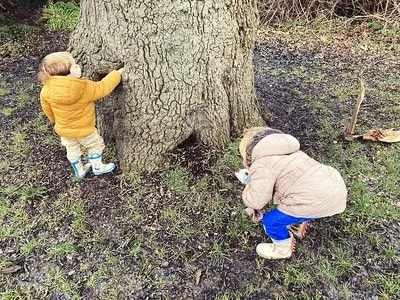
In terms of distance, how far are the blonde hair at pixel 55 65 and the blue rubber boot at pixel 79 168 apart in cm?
74

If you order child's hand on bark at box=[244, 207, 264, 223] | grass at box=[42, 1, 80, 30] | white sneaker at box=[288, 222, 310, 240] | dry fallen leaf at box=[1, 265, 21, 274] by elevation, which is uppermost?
grass at box=[42, 1, 80, 30]

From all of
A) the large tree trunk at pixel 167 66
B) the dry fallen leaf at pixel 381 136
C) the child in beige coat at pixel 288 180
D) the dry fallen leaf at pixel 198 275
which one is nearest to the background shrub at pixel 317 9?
the dry fallen leaf at pixel 381 136

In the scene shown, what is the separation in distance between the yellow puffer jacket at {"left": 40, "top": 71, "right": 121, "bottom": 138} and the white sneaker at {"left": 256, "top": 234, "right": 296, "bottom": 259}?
1492 mm

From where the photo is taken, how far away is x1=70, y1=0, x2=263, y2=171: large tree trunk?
2.80 m

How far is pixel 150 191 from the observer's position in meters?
3.25

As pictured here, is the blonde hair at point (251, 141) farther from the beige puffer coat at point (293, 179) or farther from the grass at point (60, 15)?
the grass at point (60, 15)

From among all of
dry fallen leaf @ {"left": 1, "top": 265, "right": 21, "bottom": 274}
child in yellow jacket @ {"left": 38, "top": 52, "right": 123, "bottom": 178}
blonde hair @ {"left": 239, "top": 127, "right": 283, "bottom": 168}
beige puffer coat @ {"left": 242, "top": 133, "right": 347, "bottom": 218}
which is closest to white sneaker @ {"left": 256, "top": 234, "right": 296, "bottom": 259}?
beige puffer coat @ {"left": 242, "top": 133, "right": 347, "bottom": 218}

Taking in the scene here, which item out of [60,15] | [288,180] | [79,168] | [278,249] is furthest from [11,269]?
[60,15]

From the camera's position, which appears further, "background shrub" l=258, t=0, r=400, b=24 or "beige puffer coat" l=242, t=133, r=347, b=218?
"background shrub" l=258, t=0, r=400, b=24

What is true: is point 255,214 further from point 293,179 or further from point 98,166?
point 98,166

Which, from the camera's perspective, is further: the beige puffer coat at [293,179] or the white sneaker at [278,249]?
the white sneaker at [278,249]

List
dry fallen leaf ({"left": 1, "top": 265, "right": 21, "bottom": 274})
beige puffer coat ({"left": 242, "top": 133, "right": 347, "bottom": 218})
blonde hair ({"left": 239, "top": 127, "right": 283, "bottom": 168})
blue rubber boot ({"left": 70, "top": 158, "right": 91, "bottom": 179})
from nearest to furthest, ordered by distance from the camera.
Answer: beige puffer coat ({"left": 242, "top": 133, "right": 347, "bottom": 218}) < blonde hair ({"left": 239, "top": 127, "right": 283, "bottom": 168}) < dry fallen leaf ({"left": 1, "top": 265, "right": 21, "bottom": 274}) < blue rubber boot ({"left": 70, "top": 158, "right": 91, "bottom": 179})

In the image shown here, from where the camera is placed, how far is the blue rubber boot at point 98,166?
10.8ft

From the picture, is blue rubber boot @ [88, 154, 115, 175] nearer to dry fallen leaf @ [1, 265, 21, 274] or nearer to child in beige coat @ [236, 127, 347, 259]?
dry fallen leaf @ [1, 265, 21, 274]
